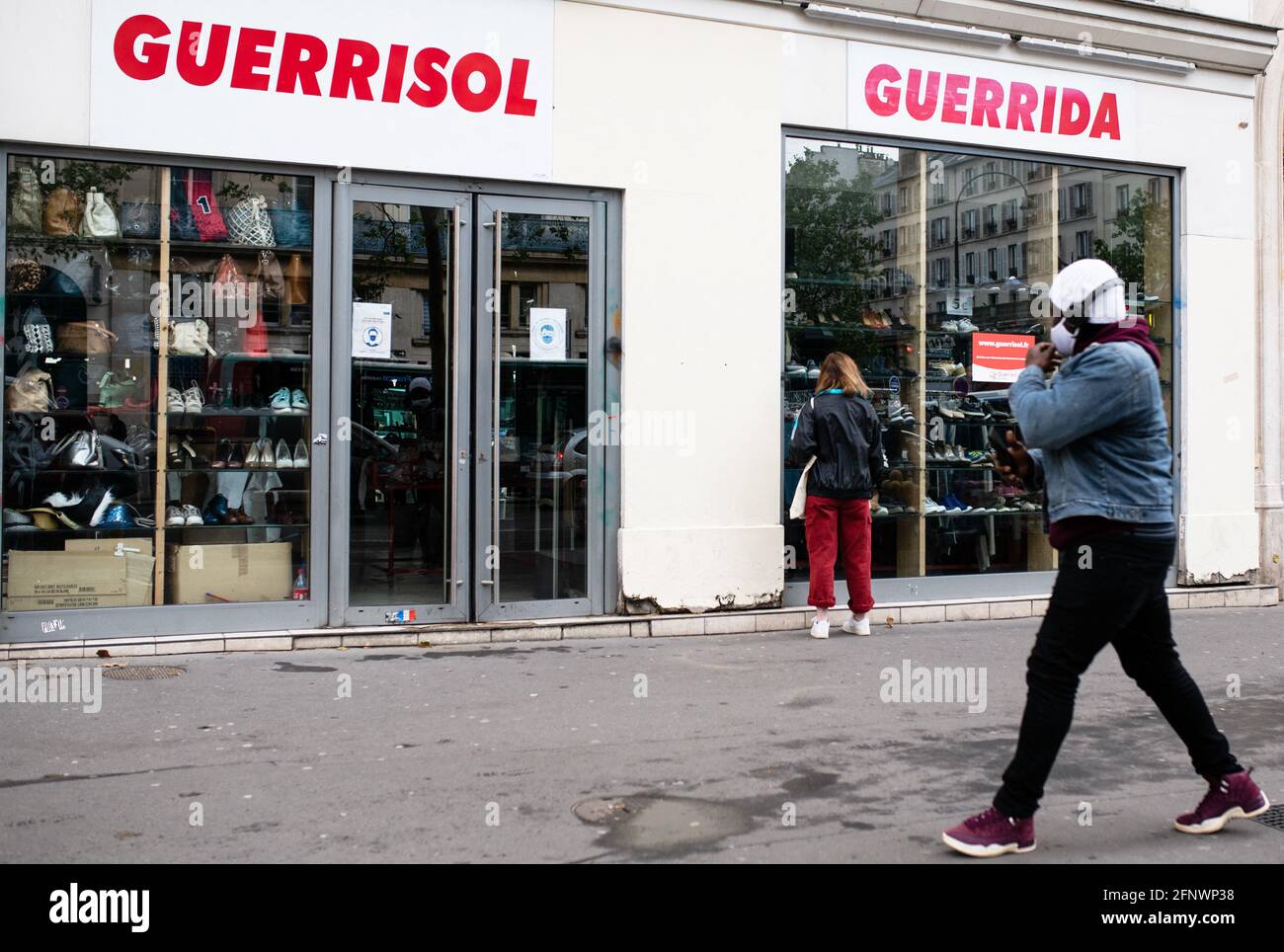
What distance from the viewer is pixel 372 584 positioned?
8984 mm

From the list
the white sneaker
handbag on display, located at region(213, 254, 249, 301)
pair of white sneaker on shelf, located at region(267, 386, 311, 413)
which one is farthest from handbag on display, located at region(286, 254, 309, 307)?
the white sneaker

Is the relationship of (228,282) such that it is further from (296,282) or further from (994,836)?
(994,836)

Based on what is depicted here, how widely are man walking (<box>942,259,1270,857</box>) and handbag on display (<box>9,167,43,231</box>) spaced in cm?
655

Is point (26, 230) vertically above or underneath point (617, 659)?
above

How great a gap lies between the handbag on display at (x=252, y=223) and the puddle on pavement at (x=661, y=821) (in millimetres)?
5252

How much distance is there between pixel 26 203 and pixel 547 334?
11.5 feet

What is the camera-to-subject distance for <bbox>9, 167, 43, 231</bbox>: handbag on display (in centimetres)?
822

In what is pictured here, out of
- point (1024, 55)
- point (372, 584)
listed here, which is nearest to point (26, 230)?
point (372, 584)

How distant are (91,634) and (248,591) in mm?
1016

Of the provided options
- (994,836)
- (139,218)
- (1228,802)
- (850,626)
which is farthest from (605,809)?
(139,218)

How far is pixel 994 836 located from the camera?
4.38 meters

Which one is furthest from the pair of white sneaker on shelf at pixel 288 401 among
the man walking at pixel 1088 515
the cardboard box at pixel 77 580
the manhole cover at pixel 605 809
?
the man walking at pixel 1088 515

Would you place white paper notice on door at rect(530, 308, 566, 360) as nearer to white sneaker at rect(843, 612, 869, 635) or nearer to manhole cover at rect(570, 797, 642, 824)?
white sneaker at rect(843, 612, 869, 635)
